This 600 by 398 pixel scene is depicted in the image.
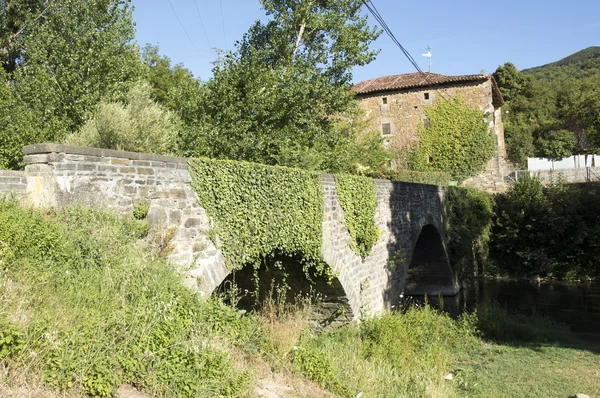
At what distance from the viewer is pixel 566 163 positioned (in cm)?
3366

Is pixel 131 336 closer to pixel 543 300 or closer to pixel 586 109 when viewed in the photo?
pixel 543 300

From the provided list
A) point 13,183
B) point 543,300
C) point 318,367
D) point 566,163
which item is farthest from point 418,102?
point 13,183

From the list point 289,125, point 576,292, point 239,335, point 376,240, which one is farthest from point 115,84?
point 576,292

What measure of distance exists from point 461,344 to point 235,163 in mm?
7432

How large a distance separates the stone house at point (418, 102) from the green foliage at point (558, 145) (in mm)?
8409

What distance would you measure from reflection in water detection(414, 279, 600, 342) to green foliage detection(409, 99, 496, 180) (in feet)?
25.2

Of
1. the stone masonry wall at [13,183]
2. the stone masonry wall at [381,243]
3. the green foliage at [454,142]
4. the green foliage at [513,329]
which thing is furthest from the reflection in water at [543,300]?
the stone masonry wall at [13,183]

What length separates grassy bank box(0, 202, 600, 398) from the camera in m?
3.71

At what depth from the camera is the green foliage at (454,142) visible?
93.5 ft

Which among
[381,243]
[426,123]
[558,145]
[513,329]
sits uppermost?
[426,123]

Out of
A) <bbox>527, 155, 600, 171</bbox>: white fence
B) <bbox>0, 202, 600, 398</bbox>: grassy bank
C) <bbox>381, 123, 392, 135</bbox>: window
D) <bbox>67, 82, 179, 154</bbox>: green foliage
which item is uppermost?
<bbox>381, 123, 392, 135</bbox>: window

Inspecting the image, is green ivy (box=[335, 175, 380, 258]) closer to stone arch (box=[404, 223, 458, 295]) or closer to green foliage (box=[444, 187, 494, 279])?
stone arch (box=[404, 223, 458, 295])

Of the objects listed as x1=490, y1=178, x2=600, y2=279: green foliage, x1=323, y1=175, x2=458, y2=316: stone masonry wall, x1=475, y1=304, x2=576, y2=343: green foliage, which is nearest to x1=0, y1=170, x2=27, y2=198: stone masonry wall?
x1=323, y1=175, x2=458, y2=316: stone masonry wall

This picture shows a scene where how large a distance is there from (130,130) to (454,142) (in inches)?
804
